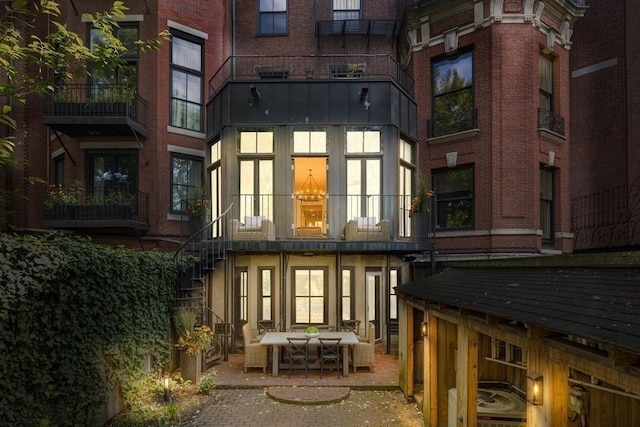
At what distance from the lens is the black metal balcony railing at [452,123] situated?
495 inches

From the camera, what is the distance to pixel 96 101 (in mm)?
12555

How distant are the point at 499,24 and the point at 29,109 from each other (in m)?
15.4

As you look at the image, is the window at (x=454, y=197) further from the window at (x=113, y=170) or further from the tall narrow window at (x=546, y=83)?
the window at (x=113, y=170)

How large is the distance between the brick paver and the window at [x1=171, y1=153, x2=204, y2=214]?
22.8 ft

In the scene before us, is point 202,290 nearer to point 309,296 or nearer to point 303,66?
point 309,296

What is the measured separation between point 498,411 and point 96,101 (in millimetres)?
13070

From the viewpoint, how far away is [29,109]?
Answer: 1414 centimetres

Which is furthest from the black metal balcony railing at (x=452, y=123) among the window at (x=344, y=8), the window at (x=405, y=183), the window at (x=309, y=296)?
the window at (x=309, y=296)

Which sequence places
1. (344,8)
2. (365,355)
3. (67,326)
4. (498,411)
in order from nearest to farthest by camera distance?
1. (67,326)
2. (498,411)
3. (365,355)
4. (344,8)

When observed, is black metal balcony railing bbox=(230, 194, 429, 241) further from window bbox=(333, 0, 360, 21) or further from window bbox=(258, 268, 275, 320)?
window bbox=(333, 0, 360, 21)

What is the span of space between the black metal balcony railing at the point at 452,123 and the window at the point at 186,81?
7.94 metres

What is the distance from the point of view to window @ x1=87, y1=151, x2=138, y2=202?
13609mm

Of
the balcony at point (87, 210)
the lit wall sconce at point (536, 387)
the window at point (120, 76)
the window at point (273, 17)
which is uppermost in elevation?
the window at point (273, 17)

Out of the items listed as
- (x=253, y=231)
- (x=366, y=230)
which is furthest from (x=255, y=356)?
(x=366, y=230)
